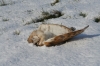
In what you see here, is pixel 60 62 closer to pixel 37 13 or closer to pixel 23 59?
pixel 23 59

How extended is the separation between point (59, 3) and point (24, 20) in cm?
114

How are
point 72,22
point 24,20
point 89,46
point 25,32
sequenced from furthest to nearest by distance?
point 24,20, point 72,22, point 25,32, point 89,46

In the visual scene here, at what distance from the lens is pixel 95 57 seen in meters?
3.32

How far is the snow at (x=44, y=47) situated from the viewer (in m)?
3.36

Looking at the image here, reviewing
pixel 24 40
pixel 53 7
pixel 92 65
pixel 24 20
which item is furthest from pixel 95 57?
pixel 53 7

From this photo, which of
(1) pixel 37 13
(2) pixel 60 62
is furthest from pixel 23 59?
(1) pixel 37 13

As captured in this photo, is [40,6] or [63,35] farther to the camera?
[40,6]

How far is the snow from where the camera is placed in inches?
132

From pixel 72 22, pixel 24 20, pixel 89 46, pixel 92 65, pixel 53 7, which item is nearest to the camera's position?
pixel 92 65

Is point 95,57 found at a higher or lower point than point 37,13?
higher

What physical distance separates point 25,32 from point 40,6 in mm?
1541

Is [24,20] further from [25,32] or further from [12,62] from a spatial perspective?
[12,62]

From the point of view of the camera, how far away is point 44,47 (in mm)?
3725

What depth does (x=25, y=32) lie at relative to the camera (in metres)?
4.50
